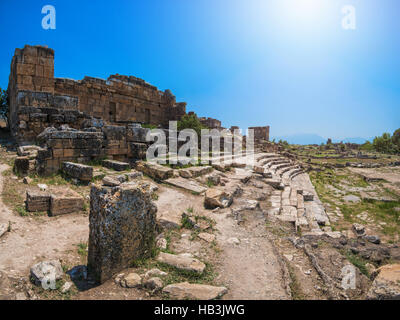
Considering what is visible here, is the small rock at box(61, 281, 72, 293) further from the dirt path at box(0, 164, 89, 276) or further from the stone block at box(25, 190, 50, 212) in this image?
the stone block at box(25, 190, 50, 212)

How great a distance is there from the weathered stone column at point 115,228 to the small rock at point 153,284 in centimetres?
44

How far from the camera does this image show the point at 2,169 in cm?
555

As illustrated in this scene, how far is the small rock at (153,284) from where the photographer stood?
2.48 m

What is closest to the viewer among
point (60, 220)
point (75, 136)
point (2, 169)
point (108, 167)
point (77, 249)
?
point (77, 249)

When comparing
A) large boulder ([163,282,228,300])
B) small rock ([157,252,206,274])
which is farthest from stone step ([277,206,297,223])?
large boulder ([163,282,228,300])

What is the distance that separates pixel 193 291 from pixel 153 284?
1.54 ft

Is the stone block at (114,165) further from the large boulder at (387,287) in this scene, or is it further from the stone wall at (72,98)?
the large boulder at (387,287)

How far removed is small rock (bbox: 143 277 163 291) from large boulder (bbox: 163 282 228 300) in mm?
74

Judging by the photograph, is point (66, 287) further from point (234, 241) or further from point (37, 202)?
point (234, 241)

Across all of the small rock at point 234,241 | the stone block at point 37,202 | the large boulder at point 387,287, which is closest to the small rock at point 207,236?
the small rock at point 234,241
